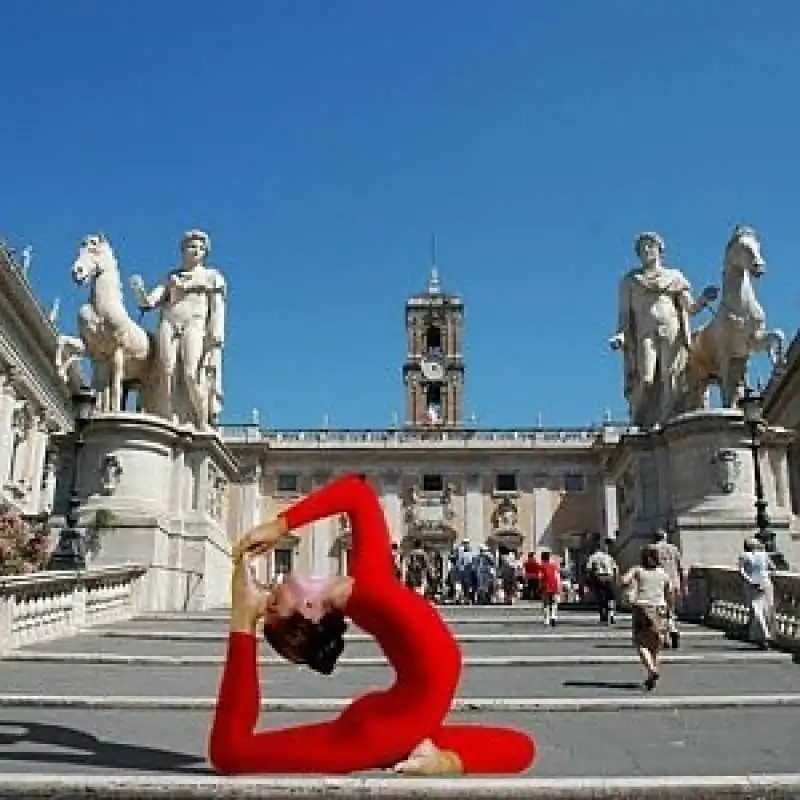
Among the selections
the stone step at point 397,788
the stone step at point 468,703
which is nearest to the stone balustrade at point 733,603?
the stone step at point 468,703

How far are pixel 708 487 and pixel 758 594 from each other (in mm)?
5798

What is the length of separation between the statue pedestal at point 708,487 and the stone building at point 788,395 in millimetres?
25142

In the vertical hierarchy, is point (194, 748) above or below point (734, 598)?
below

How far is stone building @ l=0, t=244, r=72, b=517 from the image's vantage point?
39656 millimetres

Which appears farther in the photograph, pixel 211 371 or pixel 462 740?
pixel 211 371

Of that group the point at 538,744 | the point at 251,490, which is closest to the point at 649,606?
the point at 538,744

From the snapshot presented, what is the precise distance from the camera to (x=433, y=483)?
62156 mm

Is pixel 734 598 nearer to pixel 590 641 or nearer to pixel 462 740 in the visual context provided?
pixel 590 641

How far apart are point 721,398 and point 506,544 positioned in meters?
43.2

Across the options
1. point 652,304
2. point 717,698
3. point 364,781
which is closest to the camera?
point 364,781

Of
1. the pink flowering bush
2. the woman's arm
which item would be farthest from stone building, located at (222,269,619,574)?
the woman's arm

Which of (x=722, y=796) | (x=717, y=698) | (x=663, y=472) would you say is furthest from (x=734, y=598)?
(x=722, y=796)

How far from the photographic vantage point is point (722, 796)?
4918mm

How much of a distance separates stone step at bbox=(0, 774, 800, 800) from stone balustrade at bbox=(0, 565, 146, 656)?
750 centimetres
